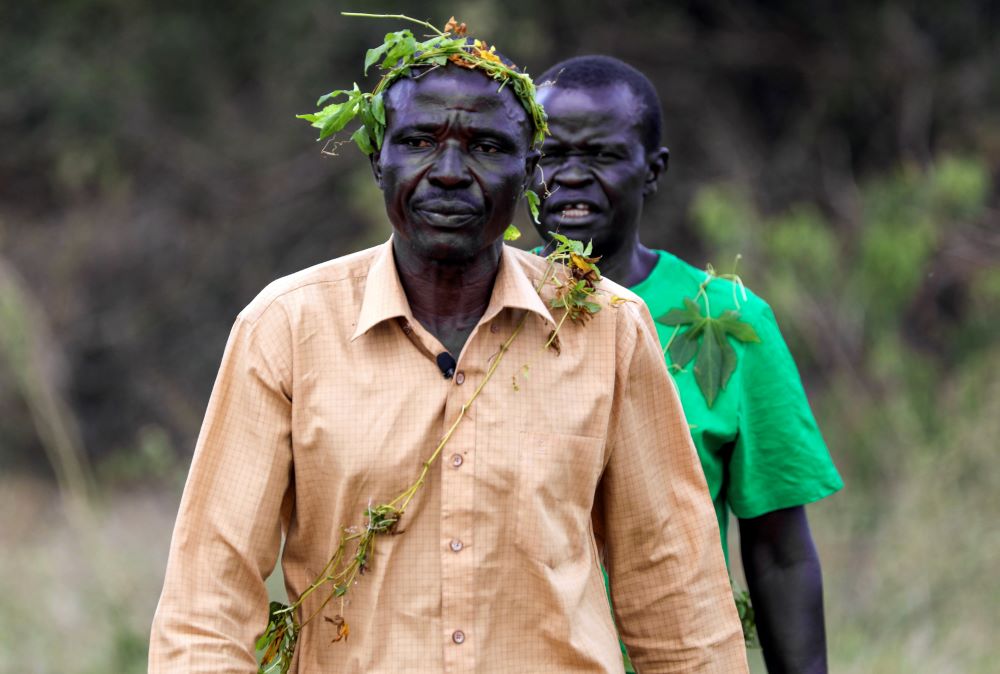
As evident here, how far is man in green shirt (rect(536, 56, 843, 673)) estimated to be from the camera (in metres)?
3.34

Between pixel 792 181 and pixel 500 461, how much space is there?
29.7 feet

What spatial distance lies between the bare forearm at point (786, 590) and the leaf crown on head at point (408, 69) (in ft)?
3.93

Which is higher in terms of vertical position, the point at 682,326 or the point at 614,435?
the point at 682,326

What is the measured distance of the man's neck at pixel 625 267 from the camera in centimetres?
347

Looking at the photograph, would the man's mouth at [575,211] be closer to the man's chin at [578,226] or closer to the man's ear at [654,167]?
the man's chin at [578,226]

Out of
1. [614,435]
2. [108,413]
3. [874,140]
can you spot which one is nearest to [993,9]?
[874,140]

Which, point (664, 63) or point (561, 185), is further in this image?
point (664, 63)

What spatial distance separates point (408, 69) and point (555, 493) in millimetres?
788

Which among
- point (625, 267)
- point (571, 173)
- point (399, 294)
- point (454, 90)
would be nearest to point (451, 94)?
point (454, 90)

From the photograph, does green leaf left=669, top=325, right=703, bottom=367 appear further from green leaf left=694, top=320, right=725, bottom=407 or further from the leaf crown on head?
the leaf crown on head

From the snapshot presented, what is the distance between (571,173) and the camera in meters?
3.44

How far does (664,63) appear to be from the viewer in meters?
11.7

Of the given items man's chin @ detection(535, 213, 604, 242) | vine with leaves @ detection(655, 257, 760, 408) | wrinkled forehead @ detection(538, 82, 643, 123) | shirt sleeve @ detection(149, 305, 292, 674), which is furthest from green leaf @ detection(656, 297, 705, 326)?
shirt sleeve @ detection(149, 305, 292, 674)

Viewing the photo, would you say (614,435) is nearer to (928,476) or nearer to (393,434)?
(393,434)
